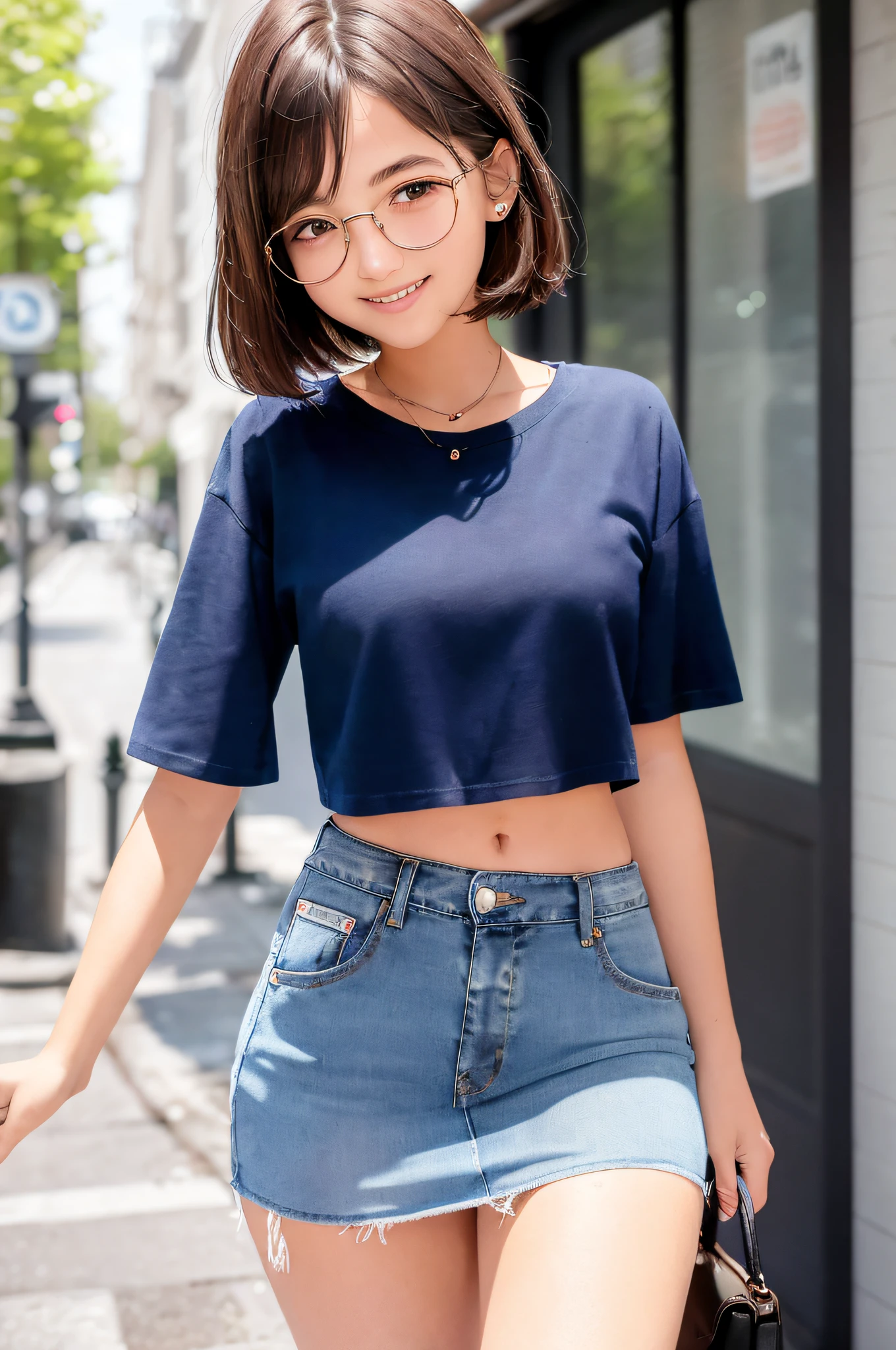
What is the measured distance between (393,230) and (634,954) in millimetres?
818

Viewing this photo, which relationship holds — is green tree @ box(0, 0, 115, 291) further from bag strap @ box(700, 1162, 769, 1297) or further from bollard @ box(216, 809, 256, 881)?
bag strap @ box(700, 1162, 769, 1297)

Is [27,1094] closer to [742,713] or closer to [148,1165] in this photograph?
[742,713]

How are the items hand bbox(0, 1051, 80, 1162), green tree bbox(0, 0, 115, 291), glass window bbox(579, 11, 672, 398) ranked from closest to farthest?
hand bbox(0, 1051, 80, 1162) < glass window bbox(579, 11, 672, 398) < green tree bbox(0, 0, 115, 291)

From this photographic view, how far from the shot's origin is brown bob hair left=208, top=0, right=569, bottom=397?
143cm

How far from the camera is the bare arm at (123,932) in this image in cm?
143

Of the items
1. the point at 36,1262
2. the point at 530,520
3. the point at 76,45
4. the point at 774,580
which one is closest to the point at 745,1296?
the point at 530,520

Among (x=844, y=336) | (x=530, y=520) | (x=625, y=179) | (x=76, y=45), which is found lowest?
(x=530, y=520)

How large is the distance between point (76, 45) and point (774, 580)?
40.4 feet

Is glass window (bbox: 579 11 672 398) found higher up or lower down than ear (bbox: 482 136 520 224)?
higher up

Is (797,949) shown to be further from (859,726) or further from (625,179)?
(625,179)

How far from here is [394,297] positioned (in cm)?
151

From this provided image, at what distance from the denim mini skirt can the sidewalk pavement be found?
1795 mm

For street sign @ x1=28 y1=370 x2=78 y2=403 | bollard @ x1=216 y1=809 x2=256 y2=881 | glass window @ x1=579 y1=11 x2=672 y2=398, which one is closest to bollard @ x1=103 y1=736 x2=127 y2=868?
bollard @ x1=216 y1=809 x2=256 y2=881

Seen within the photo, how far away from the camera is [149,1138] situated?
3.90 m
